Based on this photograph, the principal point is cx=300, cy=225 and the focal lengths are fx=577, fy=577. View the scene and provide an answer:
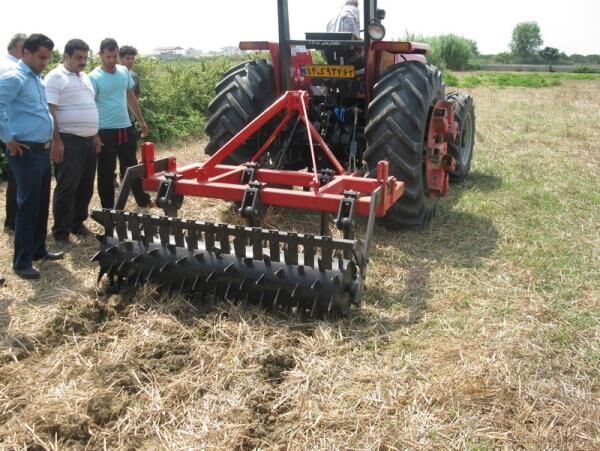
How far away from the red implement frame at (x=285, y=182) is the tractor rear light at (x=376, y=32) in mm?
650

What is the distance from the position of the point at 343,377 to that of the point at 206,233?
1.14 m

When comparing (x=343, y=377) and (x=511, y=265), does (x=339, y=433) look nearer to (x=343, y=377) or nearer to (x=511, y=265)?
(x=343, y=377)

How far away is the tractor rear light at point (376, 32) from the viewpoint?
4109 millimetres

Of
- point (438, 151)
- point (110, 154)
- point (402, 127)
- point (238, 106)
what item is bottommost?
point (110, 154)

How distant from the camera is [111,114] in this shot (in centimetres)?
496

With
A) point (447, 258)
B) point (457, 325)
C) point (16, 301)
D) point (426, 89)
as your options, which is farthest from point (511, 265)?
point (16, 301)

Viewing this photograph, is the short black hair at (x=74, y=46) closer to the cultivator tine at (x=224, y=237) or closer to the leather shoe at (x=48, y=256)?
the leather shoe at (x=48, y=256)

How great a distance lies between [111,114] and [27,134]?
1271 mm

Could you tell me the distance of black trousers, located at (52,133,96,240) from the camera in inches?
170

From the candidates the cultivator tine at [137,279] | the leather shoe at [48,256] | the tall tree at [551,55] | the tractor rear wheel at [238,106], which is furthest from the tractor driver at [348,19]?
the tall tree at [551,55]

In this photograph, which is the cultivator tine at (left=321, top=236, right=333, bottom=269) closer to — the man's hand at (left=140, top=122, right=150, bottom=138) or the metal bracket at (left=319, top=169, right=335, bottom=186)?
the metal bracket at (left=319, top=169, right=335, bottom=186)

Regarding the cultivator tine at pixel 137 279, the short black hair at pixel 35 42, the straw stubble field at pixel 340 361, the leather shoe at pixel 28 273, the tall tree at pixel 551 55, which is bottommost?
the straw stubble field at pixel 340 361

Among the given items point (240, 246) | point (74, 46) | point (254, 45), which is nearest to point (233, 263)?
point (240, 246)

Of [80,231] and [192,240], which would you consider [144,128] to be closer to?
[80,231]
